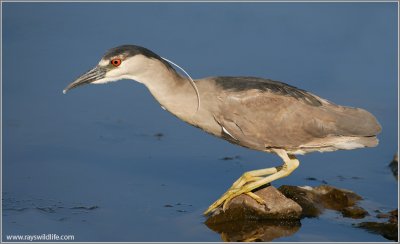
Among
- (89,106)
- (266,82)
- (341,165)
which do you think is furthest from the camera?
(89,106)

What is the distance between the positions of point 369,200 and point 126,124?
3.02m

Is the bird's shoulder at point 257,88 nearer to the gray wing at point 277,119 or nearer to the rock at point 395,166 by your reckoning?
the gray wing at point 277,119

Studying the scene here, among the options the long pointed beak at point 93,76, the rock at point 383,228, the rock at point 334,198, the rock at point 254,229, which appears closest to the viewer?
the rock at point 254,229

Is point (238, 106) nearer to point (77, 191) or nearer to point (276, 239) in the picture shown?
point (276, 239)

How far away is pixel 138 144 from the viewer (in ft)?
34.0

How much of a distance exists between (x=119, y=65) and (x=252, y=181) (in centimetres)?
173

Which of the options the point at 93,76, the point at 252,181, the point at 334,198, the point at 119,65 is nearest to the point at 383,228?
the point at 334,198

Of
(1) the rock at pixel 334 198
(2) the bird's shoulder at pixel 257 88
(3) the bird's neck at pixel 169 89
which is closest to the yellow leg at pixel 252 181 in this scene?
(1) the rock at pixel 334 198

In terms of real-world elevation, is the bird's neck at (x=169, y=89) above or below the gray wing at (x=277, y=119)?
above

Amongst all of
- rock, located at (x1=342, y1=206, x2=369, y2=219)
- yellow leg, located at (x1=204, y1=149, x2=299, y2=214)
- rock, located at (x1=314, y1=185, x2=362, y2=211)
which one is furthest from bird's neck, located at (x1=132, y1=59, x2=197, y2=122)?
rock, located at (x1=342, y1=206, x2=369, y2=219)

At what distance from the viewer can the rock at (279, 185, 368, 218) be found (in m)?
8.85

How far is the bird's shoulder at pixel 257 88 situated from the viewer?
28.7ft

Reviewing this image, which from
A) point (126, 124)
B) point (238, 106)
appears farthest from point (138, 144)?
point (238, 106)

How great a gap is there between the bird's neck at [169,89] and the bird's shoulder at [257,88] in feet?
1.00
